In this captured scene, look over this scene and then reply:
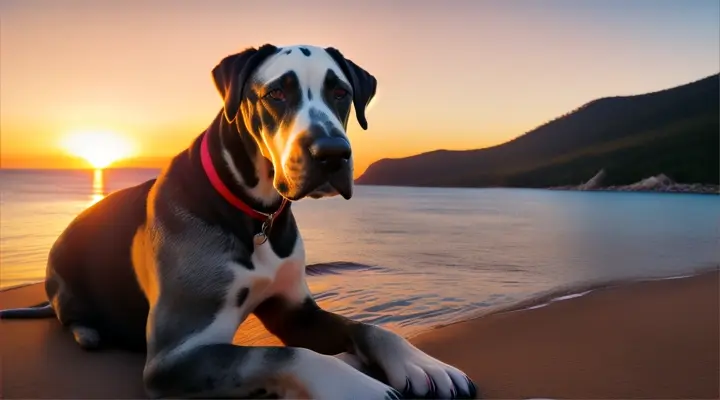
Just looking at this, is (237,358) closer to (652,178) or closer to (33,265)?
(33,265)

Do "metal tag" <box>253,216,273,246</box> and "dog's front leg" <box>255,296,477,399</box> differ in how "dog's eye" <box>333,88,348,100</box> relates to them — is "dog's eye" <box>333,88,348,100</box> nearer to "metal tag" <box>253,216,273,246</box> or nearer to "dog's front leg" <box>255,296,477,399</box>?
"metal tag" <box>253,216,273,246</box>

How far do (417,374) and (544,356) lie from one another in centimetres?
107

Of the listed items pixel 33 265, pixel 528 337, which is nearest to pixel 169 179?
pixel 528 337

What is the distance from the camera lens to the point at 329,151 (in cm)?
258

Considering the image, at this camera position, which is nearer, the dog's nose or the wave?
the dog's nose

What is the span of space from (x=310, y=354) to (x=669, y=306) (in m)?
3.41

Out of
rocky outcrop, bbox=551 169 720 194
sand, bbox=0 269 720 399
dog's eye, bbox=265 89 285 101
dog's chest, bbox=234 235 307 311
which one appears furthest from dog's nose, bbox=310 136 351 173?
rocky outcrop, bbox=551 169 720 194

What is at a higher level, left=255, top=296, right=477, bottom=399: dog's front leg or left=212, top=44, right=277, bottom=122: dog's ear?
left=212, top=44, right=277, bottom=122: dog's ear

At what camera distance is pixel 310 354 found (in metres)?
2.62

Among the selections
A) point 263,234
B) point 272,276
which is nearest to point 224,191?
point 263,234

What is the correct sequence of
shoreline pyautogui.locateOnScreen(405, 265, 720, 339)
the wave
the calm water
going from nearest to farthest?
shoreline pyautogui.locateOnScreen(405, 265, 720, 339) < the calm water < the wave

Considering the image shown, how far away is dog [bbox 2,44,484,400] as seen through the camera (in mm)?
2615

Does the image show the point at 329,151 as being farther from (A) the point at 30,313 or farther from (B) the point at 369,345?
(A) the point at 30,313

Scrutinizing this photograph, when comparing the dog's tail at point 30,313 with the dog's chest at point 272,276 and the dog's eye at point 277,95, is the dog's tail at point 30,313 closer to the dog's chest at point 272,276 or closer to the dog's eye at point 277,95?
the dog's chest at point 272,276
